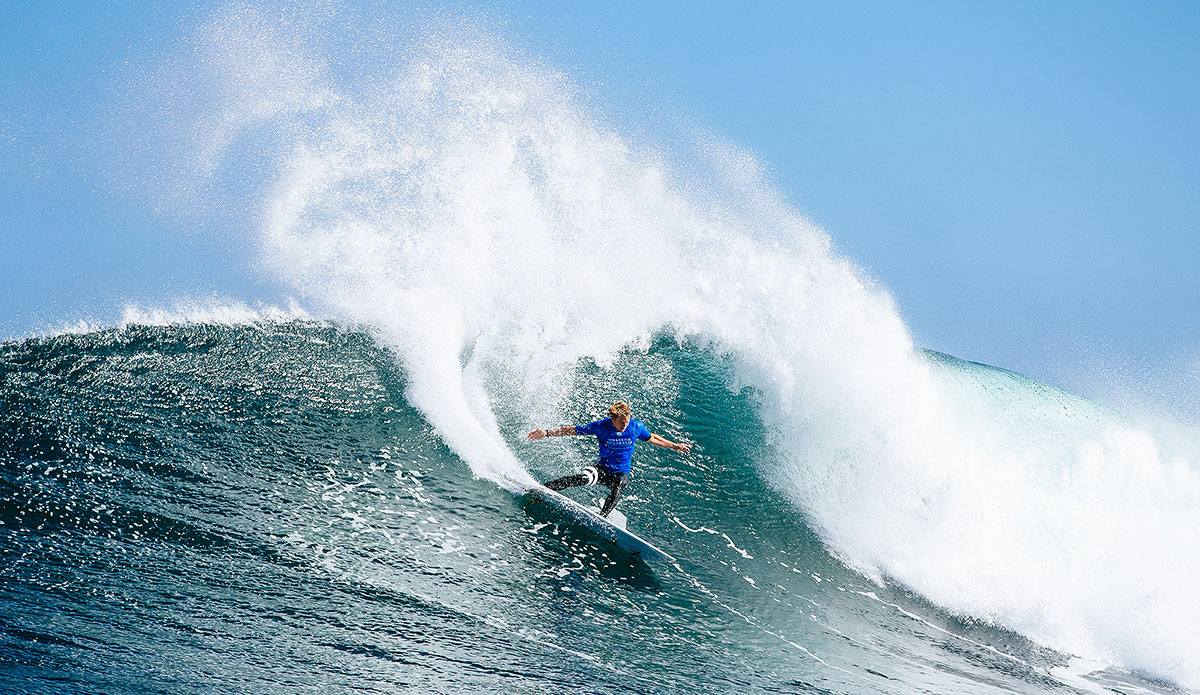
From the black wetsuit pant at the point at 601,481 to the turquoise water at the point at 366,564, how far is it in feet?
1.11

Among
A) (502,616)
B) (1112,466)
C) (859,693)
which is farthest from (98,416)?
(1112,466)

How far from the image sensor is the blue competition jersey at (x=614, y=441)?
270 inches

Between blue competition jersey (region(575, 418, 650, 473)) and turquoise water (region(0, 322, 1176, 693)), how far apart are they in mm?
596

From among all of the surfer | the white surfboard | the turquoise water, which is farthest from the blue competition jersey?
the turquoise water

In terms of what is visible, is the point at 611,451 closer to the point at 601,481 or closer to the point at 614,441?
the point at 614,441

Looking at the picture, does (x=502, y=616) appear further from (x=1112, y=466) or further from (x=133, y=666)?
(x=1112, y=466)

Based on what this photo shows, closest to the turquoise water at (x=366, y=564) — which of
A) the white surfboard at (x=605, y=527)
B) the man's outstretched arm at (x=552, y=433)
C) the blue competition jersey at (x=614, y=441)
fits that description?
the white surfboard at (x=605, y=527)

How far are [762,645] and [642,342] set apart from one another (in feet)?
24.1

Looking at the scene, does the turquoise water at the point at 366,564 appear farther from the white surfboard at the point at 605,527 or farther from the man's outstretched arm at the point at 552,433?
the man's outstretched arm at the point at 552,433

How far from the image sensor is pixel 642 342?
12375mm

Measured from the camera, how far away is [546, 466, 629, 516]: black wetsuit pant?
265 inches

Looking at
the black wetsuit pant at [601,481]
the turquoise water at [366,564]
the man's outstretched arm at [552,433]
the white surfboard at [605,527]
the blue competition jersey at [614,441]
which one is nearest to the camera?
the turquoise water at [366,564]

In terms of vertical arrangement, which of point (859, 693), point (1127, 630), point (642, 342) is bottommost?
point (859, 693)

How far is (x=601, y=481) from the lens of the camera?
6953mm
